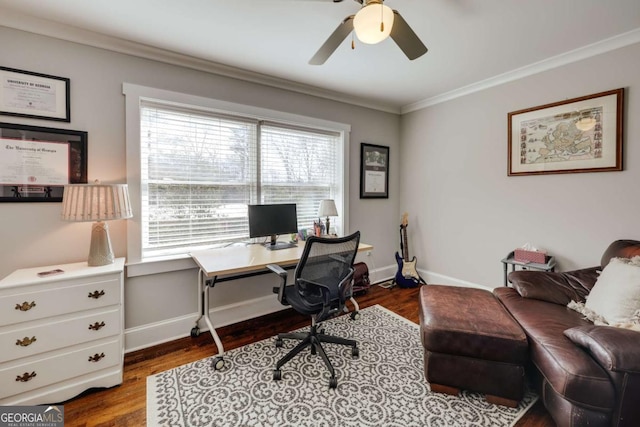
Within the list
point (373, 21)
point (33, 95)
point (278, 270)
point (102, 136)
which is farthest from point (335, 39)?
point (33, 95)

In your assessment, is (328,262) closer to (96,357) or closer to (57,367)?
(96,357)

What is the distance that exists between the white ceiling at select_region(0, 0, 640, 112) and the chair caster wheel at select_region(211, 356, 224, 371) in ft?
8.12

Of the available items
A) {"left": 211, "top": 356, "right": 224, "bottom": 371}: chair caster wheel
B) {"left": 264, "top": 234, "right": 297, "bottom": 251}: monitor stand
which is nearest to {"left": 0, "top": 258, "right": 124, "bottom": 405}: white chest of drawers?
{"left": 211, "top": 356, "right": 224, "bottom": 371}: chair caster wheel

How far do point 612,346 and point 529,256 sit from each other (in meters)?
1.46

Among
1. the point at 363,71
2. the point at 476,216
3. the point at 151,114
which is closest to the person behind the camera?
the point at 151,114

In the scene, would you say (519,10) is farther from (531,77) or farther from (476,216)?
(476,216)

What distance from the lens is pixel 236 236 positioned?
2.80 meters

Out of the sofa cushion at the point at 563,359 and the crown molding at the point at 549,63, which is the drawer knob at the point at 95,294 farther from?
the crown molding at the point at 549,63

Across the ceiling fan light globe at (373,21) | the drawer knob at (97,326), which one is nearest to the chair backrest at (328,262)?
the ceiling fan light globe at (373,21)

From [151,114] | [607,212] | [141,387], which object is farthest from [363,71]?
[141,387]

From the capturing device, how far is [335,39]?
1652 millimetres

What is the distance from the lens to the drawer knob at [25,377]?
5.08 feet

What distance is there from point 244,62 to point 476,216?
304 centimetres

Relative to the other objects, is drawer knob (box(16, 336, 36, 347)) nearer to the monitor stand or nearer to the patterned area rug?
the patterned area rug
